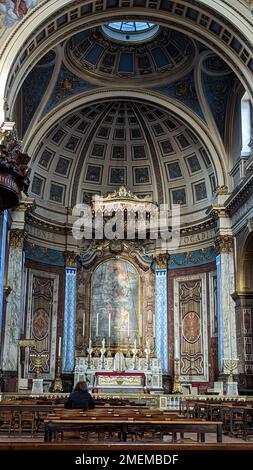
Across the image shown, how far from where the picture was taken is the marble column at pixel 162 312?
73.2ft

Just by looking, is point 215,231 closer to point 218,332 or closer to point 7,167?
point 218,332

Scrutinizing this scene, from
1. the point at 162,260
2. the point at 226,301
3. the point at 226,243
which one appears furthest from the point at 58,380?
the point at 226,243

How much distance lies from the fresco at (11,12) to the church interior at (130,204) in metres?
0.04

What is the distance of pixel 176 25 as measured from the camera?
1739cm

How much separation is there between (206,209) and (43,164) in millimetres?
6998

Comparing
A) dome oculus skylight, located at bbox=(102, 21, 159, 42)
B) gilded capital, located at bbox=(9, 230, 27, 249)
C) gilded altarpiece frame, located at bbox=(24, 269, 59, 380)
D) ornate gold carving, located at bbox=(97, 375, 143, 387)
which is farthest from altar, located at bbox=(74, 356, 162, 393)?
dome oculus skylight, located at bbox=(102, 21, 159, 42)

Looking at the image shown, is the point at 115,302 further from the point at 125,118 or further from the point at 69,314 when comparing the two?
the point at 125,118

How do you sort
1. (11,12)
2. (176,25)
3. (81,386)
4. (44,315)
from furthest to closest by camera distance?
(44,315), (176,25), (11,12), (81,386)

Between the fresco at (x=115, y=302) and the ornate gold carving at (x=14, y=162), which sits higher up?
the ornate gold carving at (x=14, y=162)

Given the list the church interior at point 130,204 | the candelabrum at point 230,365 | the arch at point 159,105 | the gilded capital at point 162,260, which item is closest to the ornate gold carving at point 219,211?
the church interior at point 130,204

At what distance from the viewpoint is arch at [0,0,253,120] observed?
1498 cm

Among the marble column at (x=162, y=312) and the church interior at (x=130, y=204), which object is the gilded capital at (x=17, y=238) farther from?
the marble column at (x=162, y=312)

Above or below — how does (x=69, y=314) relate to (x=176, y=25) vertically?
below

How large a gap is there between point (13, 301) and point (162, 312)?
21.7ft
